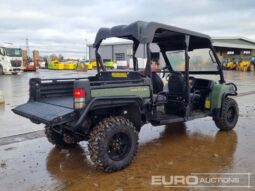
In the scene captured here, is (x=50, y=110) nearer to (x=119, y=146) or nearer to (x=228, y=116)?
(x=119, y=146)

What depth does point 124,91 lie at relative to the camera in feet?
15.2

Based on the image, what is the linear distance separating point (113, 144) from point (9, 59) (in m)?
27.5

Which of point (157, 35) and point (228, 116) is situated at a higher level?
point (157, 35)

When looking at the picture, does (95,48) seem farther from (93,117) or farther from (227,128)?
(227,128)

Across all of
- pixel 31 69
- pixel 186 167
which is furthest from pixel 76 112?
pixel 31 69

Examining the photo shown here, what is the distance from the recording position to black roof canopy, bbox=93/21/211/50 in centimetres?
495

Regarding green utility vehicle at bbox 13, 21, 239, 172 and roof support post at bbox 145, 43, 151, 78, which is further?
roof support post at bbox 145, 43, 151, 78

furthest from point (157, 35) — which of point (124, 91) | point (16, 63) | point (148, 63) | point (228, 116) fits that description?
point (16, 63)

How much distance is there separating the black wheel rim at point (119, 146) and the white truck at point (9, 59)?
2739 cm

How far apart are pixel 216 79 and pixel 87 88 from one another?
347 centimetres

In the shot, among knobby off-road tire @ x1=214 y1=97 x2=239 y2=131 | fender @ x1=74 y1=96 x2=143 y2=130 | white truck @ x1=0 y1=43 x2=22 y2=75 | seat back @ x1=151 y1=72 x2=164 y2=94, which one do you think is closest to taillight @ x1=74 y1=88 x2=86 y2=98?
fender @ x1=74 y1=96 x2=143 y2=130

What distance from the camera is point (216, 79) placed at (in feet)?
22.0

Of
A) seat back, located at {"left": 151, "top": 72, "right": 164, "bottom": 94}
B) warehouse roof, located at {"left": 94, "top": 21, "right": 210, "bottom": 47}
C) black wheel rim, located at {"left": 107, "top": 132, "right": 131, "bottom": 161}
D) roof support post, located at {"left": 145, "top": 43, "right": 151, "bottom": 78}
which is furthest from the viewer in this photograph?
seat back, located at {"left": 151, "top": 72, "right": 164, "bottom": 94}

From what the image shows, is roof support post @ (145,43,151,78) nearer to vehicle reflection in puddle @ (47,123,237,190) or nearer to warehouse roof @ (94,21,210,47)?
warehouse roof @ (94,21,210,47)
